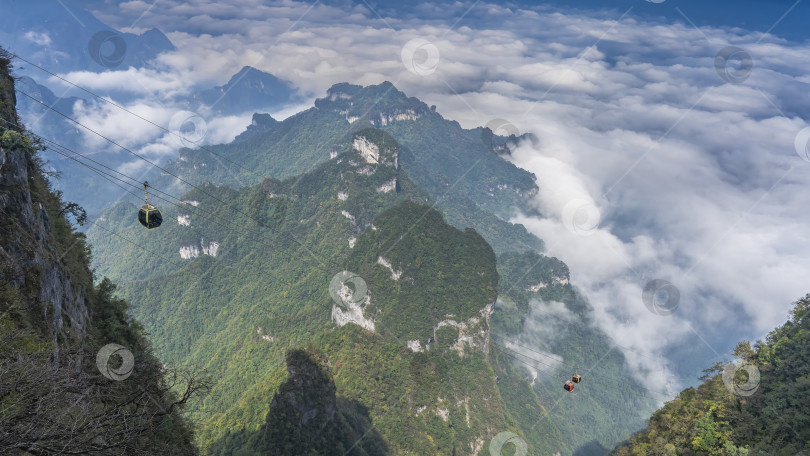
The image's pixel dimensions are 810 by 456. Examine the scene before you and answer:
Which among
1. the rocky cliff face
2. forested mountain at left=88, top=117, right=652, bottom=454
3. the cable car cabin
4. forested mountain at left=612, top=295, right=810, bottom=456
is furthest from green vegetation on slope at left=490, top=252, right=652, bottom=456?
the rocky cliff face

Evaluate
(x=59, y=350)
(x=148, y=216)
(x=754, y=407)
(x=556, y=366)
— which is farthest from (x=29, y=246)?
(x=556, y=366)

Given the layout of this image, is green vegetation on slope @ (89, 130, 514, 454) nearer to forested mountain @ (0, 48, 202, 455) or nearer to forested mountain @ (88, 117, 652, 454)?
forested mountain @ (88, 117, 652, 454)

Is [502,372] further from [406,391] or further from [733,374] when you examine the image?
[733,374]

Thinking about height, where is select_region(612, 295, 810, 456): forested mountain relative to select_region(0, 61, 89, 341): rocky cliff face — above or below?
below

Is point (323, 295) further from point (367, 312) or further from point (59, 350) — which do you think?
point (59, 350)

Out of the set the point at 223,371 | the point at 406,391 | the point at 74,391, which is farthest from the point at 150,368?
the point at 223,371

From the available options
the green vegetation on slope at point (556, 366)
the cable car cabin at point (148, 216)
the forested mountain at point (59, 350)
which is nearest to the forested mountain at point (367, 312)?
the green vegetation on slope at point (556, 366)
